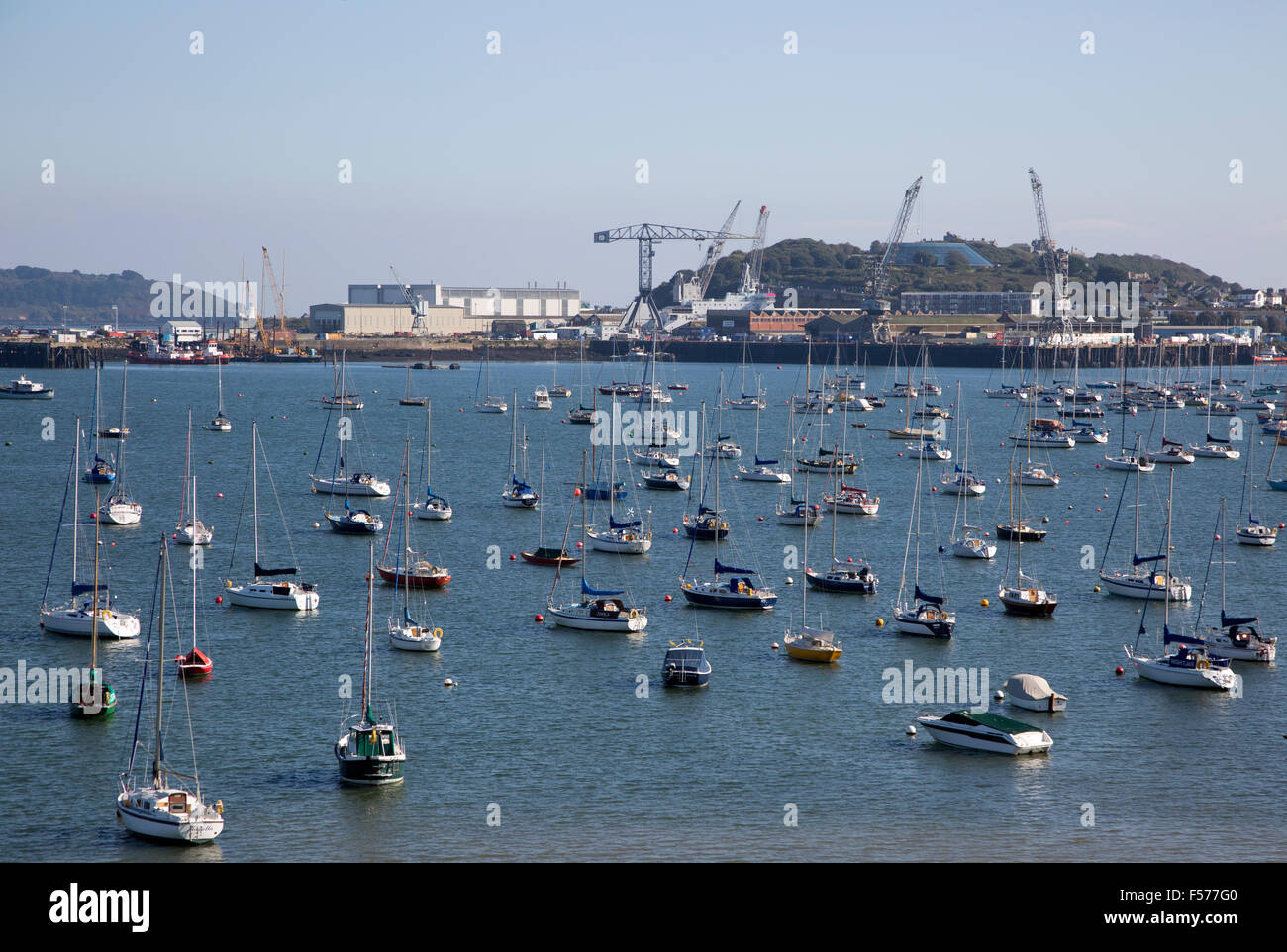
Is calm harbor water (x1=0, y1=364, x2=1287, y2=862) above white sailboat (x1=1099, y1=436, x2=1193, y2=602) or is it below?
below

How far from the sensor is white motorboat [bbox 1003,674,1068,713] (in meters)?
29.3

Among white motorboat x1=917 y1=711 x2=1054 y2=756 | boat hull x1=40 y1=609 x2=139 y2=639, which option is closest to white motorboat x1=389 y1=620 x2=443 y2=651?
boat hull x1=40 y1=609 x2=139 y2=639

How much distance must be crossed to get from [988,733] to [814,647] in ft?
22.2

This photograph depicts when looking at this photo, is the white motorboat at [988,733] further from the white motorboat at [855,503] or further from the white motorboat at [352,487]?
the white motorboat at [352,487]

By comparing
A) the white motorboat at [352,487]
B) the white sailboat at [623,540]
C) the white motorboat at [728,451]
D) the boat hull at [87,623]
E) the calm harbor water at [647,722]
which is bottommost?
the calm harbor water at [647,722]

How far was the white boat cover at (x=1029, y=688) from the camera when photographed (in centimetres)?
2934

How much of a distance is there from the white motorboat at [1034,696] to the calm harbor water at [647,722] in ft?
0.95

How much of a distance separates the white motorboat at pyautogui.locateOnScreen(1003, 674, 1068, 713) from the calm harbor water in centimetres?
29

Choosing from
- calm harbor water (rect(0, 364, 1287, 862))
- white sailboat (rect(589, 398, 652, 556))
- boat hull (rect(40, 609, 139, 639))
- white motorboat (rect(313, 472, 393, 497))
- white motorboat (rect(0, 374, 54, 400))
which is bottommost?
calm harbor water (rect(0, 364, 1287, 862))

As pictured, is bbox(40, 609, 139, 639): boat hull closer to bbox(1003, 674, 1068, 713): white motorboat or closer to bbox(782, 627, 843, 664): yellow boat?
bbox(782, 627, 843, 664): yellow boat

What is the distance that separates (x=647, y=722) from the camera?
93.9 ft

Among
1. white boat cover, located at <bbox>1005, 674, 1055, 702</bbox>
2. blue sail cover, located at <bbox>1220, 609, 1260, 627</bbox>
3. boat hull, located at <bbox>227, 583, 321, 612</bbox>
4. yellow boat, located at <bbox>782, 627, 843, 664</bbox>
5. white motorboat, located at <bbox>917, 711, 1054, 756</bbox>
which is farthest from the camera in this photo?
boat hull, located at <bbox>227, 583, 321, 612</bbox>

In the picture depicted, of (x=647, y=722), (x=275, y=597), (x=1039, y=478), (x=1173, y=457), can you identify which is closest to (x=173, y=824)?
(x=647, y=722)

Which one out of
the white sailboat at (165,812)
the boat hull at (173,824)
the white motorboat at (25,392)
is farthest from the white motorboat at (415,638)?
the white motorboat at (25,392)
